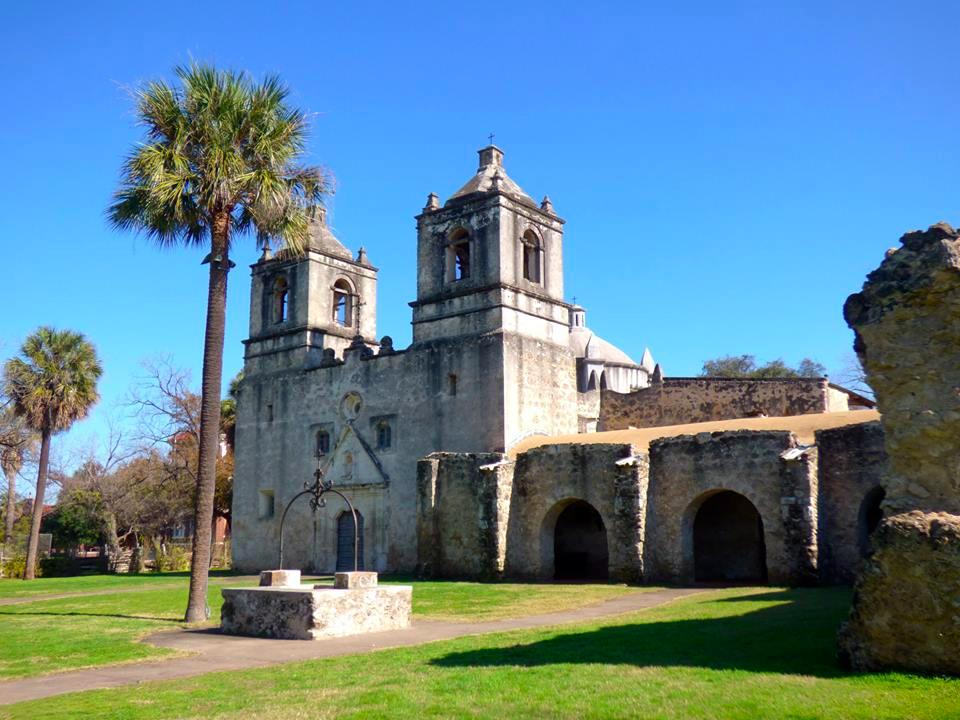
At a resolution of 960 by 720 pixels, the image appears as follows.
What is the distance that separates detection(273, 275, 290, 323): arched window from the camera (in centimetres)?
3591

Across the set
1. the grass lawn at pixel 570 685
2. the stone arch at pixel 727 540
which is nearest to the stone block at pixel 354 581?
the grass lawn at pixel 570 685

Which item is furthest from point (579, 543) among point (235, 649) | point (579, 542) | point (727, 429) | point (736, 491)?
point (235, 649)

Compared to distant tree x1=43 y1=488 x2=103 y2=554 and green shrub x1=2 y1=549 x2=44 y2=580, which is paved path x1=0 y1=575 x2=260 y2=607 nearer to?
green shrub x1=2 y1=549 x2=44 y2=580

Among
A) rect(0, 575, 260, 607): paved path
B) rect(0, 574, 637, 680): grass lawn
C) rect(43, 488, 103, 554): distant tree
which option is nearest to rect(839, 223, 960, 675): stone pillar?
rect(0, 574, 637, 680): grass lawn

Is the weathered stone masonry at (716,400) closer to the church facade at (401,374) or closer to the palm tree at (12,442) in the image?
the church facade at (401,374)

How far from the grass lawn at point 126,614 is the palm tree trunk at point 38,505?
1058cm

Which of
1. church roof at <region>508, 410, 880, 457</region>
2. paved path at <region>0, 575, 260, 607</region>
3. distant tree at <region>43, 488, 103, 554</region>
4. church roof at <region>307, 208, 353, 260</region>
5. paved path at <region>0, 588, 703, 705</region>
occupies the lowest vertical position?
paved path at <region>0, 575, 260, 607</region>

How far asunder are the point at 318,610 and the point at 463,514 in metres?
13.6

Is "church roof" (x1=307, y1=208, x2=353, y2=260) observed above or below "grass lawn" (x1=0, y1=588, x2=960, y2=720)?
above

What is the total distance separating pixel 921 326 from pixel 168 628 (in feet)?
39.7

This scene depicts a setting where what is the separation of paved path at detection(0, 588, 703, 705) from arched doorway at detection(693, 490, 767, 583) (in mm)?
8241

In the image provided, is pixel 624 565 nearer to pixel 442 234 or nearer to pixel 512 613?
pixel 512 613

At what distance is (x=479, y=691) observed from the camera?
8219 millimetres

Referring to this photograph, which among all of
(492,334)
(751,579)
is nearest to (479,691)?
(751,579)
